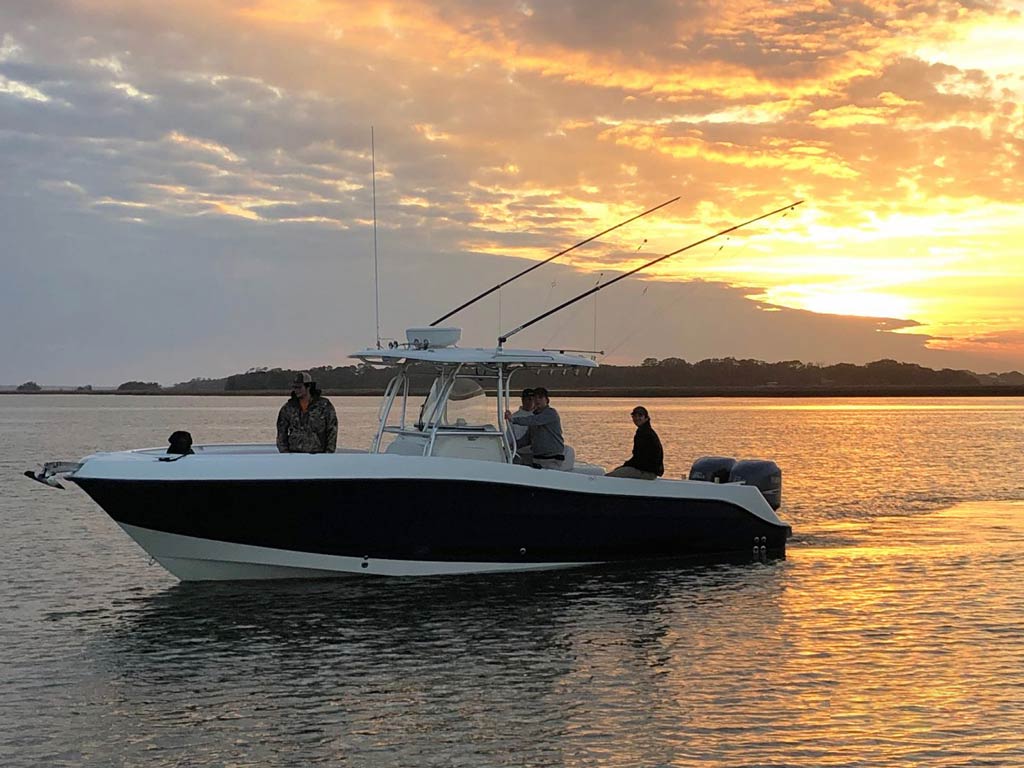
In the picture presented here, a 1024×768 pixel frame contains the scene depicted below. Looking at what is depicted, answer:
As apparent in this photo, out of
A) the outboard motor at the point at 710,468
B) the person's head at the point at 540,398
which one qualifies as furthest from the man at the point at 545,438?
the outboard motor at the point at 710,468

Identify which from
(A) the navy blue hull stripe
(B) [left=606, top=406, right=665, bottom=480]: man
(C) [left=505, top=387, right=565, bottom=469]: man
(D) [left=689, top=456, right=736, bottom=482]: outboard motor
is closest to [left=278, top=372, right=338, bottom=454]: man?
(A) the navy blue hull stripe

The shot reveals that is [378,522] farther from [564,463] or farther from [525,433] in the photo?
[564,463]

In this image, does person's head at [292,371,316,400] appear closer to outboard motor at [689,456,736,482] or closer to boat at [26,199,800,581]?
boat at [26,199,800,581]

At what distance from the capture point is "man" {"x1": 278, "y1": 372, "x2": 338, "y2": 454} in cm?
1460

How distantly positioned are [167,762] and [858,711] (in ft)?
16.8

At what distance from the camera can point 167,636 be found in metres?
12.3

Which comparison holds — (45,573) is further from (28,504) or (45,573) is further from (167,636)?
(28,504)

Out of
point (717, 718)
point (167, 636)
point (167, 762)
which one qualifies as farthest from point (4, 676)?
point (717, 718)

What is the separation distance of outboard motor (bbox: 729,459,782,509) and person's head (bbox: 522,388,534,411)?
3.75 meters

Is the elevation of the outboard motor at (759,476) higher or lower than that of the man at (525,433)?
lower

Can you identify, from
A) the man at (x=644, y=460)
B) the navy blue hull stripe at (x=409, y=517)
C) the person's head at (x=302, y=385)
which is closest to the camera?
the navy blue hull stripe at (x=409, y=517)

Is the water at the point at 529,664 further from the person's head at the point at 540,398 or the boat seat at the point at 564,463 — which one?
the person's head at the point at 540,398

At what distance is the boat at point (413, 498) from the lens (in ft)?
44.3

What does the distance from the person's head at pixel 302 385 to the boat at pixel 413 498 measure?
782 mm
